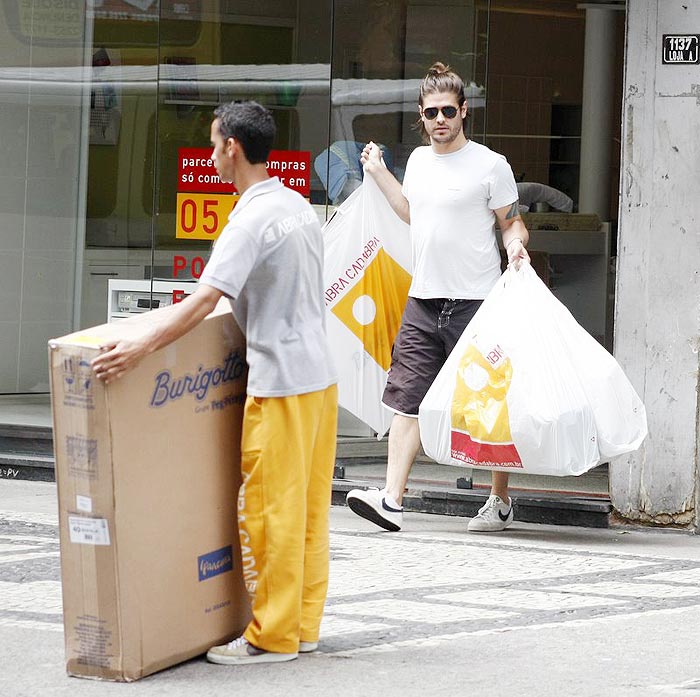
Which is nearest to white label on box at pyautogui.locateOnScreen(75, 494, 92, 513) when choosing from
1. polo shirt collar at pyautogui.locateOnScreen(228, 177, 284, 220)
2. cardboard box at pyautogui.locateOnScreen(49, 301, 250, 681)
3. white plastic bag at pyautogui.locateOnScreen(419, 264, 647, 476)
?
cardboard box at pyautogui.locateOnScreen(49, 301, 250, 681)

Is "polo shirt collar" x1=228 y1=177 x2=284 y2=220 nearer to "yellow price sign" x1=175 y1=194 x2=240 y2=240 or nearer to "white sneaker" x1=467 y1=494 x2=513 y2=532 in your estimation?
"white sneaker" x1=467 y1=494 x2=513 y2=532

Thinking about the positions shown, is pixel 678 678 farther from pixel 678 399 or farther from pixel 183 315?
pixel 678 399

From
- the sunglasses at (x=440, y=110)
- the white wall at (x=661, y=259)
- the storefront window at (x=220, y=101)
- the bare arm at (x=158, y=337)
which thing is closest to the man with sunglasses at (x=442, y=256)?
the sunglasses at (x=440, y=110)

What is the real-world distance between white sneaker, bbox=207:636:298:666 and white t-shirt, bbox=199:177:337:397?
2.44ft

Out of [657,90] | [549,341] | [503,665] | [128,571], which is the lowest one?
[503,665]

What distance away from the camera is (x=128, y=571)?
14.6ft

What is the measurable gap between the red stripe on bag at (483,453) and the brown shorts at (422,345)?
14.8 inches

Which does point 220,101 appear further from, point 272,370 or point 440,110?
point 272,370

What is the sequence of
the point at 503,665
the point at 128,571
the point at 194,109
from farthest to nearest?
the point at 194,109, the point at 503,665, the point at 128,571

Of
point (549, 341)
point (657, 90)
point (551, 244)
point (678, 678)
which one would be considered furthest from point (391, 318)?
point (678, 678)

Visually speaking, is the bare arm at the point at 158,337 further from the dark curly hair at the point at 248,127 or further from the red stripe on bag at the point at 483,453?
the red stripe on bag at the point at 483,453

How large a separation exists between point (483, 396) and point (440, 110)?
1.30 m

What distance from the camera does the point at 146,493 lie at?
4488mm

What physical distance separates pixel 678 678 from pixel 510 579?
158 centimetres
